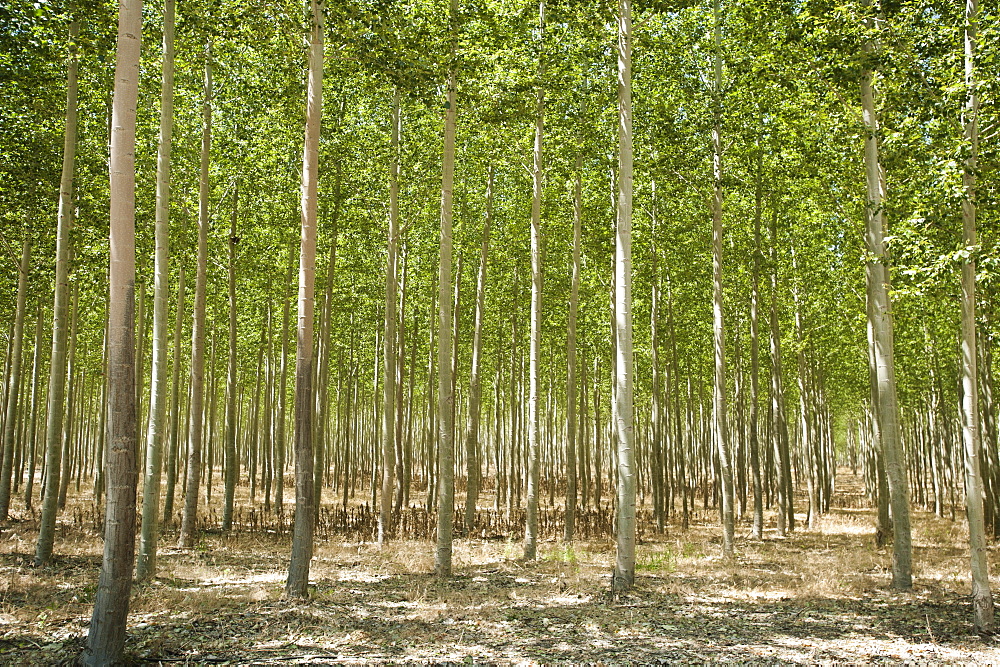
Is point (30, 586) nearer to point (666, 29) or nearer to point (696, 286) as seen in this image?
point (666, 29)

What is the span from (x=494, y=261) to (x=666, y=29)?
6768 mm

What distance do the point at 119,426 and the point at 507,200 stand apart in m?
11.6

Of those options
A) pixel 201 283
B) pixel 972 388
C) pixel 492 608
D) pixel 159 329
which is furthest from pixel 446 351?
pixel 972 388

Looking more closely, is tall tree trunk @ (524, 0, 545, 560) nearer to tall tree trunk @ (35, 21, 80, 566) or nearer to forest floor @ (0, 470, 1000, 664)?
forest floor @ (0, 470, 1000, 664)

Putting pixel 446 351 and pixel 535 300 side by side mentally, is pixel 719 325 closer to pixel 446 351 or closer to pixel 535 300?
pixel 535 300

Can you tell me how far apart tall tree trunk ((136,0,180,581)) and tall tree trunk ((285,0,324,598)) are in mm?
1710

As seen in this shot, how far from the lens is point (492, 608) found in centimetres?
793

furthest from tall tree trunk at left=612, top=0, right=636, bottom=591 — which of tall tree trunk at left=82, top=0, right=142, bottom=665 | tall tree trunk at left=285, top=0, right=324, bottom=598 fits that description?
tall tree trunk at left=82, top=0, right=142, bottom=665

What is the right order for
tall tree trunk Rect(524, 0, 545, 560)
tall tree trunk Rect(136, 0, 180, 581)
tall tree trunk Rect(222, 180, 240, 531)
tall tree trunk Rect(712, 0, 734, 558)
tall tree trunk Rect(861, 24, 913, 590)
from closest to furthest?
tall tree trunk Rect(136, 0, 180, 581), tall tree trunk Rect(861, 24, 913, 590), tall tree trunk Rect(524, 0, 545, 560), tall tree trunk Rect(712, 0, 734, 558), tall tree trunk Rect(222, 180, 240, 531)

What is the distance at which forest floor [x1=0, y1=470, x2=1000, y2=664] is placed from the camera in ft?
20.3

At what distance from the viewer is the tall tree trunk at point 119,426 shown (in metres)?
5.06

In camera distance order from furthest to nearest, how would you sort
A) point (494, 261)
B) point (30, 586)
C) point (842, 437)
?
point (842, 437)
point (494, 261)
point (30, 586)

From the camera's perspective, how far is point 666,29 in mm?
12453

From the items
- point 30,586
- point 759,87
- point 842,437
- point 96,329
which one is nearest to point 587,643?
point 30,586
